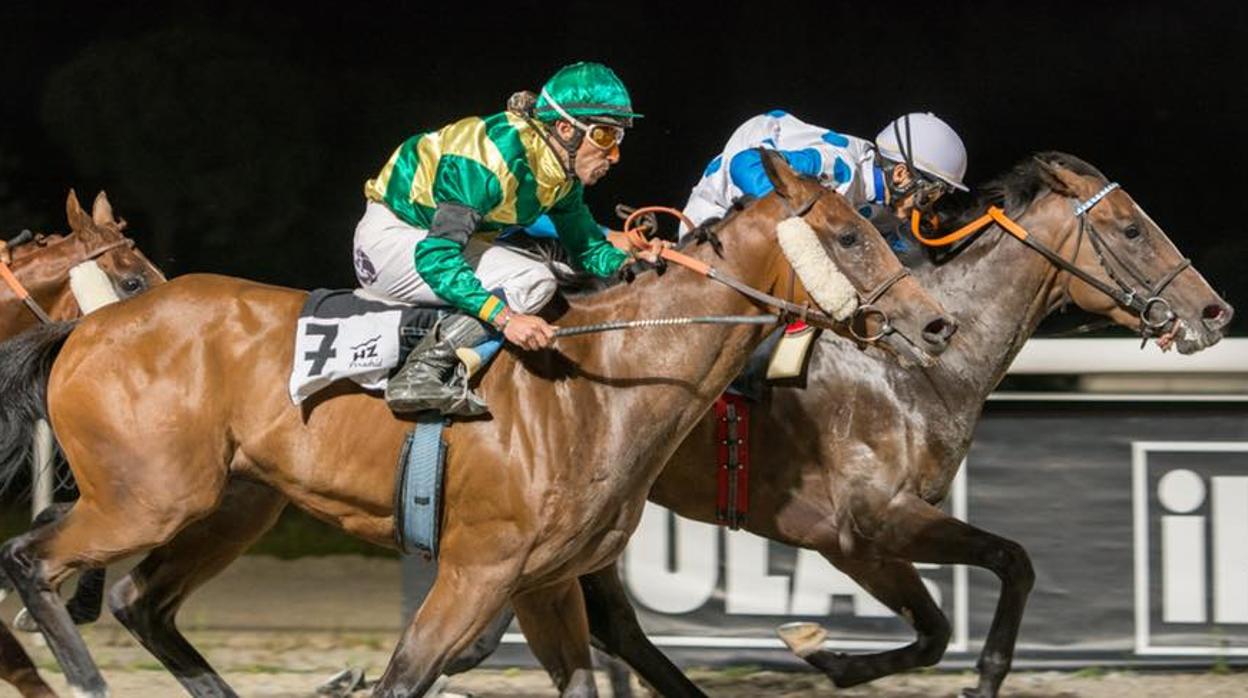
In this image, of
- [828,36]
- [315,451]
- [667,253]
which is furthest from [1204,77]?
[315,451]

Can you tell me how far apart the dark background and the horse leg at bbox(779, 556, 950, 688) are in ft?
9.23

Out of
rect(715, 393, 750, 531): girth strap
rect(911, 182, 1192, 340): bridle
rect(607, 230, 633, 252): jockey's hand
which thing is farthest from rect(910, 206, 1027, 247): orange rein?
rect(607, 230, 633, 252): jockey's hand

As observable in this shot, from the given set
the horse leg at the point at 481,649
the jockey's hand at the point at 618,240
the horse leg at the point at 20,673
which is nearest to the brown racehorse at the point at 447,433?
the horse leg at the point at 20,673

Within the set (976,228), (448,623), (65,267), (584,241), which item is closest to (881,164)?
(976,228)

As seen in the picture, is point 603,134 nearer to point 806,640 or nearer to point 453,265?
point 453,265

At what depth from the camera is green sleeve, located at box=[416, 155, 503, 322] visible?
16.6ft

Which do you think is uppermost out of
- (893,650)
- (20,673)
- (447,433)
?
(447,433)

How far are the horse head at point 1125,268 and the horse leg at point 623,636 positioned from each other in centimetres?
149

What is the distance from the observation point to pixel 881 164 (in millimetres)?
6250

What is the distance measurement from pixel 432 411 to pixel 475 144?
64 cm

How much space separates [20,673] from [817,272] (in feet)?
7.61

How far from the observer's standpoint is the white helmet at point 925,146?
625 cm

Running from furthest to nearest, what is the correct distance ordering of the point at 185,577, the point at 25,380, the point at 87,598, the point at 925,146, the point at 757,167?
the point at 925,146 < the point at 87,598 < the point at 185,577 < the point at 757,167 < the point at 25,380

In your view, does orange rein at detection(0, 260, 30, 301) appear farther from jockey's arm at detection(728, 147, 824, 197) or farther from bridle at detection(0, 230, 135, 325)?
jockey's arm at detection(728, 147, 824, 197)
